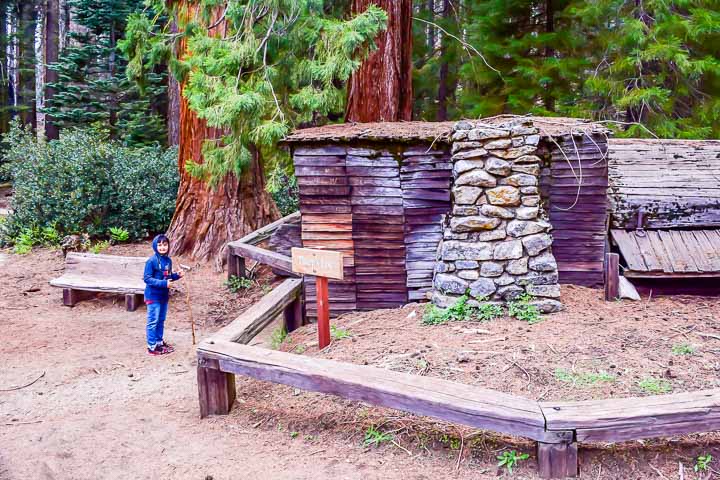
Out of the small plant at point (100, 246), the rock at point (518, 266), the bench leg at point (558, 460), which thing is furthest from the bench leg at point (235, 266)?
the bench leg at point (558, 460)

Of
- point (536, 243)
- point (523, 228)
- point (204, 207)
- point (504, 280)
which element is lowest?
point (504, 280)

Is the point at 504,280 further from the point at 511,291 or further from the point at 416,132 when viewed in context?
the point at 416,132

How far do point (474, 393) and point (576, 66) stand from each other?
10423mm

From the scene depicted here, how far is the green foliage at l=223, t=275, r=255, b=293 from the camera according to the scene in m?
9.98

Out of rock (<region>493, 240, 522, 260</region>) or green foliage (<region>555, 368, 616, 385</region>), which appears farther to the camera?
rock (<region>493, 240, 522, 260</region>)

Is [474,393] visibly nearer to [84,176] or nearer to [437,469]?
[437,469]

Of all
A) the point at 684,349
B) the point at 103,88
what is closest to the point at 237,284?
the point at 684,349

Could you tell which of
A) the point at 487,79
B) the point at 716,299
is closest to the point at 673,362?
the point at 716,299

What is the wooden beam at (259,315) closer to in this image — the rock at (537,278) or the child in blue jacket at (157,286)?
the child in blue jacket at (157,286)

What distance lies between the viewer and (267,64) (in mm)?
8570

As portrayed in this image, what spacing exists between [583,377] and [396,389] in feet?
5.86

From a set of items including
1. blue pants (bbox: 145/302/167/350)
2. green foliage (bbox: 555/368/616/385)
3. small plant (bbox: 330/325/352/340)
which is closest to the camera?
green foliage (bbox: 555/368/616/385)

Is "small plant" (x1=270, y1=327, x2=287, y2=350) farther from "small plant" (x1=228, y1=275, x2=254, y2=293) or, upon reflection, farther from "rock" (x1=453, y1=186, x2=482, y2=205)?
"rock" (x1=453, y1=186, x2=482, y2=205)

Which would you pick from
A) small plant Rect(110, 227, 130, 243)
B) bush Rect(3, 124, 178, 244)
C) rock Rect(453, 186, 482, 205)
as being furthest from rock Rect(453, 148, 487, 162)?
small plant Rect(110, 227, 130, 243)
